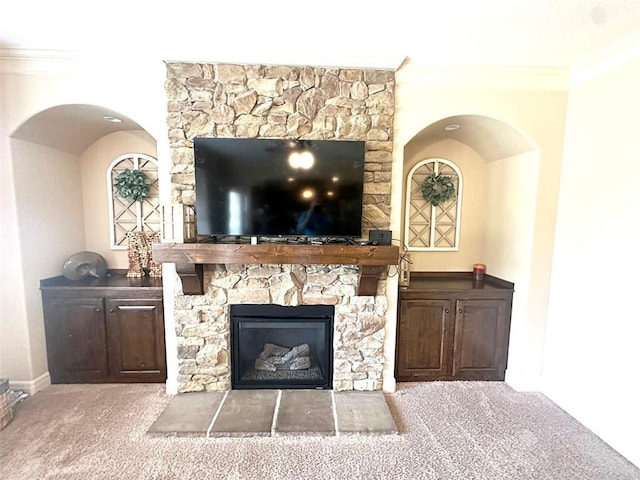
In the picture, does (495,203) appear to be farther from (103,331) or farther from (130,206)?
(103,331)

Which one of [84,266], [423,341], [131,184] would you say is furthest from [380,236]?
[84,266]

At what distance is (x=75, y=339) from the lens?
268 centimetres

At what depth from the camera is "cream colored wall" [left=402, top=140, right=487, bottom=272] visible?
3244 mm

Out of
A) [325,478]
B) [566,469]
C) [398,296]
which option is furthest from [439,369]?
[325,478]

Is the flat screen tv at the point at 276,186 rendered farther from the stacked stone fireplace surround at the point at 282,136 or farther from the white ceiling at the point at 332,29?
the white ceiling at the point at 332,29

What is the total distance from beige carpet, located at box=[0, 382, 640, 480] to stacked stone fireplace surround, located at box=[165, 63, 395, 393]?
50 centimetres

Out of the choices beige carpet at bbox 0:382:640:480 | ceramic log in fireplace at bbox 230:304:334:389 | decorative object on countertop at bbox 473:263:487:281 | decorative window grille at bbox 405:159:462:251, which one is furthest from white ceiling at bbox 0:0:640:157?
beige carpet at bbox 0:382:640:480

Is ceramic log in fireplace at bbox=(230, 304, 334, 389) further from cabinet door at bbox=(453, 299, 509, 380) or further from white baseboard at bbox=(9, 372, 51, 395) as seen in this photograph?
white baseboard at bbox=(9, 372, 51, 395)

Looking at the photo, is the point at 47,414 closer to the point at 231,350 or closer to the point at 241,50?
the point at 231,350

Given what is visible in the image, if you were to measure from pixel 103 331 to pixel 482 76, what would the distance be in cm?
388

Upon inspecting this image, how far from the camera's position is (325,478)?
6.01 ft

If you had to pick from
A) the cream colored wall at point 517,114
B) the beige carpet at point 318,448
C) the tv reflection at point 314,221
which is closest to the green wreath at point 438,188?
the cream colored wall at point 517,114

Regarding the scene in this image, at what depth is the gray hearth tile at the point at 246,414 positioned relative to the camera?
2168 mm

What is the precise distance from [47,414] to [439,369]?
3254 mm
